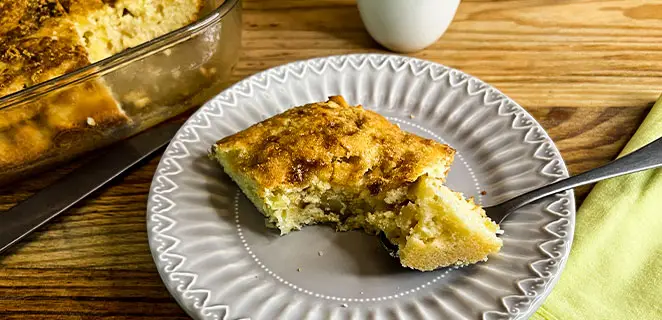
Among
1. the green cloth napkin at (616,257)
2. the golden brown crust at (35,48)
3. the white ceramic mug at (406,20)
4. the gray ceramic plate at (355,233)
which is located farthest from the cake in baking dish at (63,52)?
the green cloth napkin at (616,257)

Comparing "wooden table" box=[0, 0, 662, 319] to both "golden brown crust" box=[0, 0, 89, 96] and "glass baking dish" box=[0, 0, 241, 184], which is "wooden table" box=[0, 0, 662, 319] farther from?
"golden brown crust" box=[0, 0, 89, 96]

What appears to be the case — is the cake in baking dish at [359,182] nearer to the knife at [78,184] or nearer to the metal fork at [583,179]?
the metal fork at [583,179]

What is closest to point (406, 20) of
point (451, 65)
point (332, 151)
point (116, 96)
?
point (451, 65)

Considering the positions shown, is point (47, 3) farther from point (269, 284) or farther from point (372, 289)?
point (372, 289)

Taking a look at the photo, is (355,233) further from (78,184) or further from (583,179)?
(78,184)

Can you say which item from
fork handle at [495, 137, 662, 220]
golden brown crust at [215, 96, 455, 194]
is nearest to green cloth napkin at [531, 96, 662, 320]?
fork handle at [495, 137, 662, 220]
